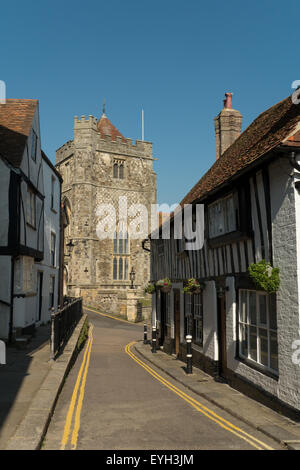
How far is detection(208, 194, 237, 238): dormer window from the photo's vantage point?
9828 millimetres

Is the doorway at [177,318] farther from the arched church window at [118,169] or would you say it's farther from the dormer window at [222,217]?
the arched church window at [118,169]

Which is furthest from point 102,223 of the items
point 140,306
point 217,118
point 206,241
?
point 206,241

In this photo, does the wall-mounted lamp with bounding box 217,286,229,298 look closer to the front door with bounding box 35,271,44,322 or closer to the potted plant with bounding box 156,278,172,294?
the potted plant with bounding box 156,278,172,294

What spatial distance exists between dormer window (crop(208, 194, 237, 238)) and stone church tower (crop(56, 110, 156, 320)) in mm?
33868

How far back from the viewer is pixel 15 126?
15.1 meters

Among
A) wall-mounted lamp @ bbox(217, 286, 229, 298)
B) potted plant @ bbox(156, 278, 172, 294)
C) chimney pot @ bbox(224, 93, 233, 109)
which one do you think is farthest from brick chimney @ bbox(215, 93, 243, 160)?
wall-mounted lamp @ bbox(217, 286, 229, 298)

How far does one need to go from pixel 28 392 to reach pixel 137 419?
244cm

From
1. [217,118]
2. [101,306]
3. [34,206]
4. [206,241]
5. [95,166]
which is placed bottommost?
[101,306]

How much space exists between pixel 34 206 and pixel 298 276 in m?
11.9

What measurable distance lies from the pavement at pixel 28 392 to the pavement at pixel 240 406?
10.6ft

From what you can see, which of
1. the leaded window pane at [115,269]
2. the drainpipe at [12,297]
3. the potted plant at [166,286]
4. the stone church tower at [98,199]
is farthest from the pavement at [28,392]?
the leaded window pane at [115,269]

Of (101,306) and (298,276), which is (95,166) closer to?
(101,306)

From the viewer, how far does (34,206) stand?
16.2 metres

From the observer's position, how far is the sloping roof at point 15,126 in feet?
45.7
